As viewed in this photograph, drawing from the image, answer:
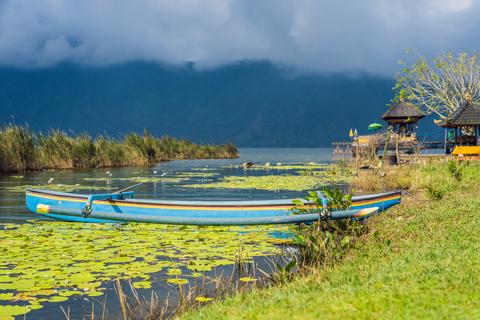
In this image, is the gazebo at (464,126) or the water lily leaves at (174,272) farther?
the gazebo at (464,126)

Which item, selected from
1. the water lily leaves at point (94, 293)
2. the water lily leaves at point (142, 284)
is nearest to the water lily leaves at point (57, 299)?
the water lily leaves at point (94, 293)

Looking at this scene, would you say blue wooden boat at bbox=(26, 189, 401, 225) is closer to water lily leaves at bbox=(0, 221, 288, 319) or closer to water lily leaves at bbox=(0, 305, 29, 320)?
water lily leaves at bbox=(0, 221, 288, 319)

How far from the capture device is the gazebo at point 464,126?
32.4m

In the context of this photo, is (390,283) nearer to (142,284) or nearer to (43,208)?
(142,284)

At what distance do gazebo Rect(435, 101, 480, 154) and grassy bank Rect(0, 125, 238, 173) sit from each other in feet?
77.7

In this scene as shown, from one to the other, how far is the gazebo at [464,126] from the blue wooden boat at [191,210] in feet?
74.2

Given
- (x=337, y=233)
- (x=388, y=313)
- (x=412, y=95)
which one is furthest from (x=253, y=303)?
(x=412, y=95)

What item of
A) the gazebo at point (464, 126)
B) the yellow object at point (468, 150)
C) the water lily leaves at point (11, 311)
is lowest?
the water lily leaves at point (11, 311)

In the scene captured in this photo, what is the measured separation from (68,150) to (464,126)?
25.9 m

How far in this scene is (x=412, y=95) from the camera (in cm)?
4334

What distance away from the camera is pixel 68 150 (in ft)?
115

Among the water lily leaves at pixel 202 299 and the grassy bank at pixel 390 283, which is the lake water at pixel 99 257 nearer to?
the water lily leaves at pixel 202 299

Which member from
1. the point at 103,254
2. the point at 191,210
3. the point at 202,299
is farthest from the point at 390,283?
the point at 191,210

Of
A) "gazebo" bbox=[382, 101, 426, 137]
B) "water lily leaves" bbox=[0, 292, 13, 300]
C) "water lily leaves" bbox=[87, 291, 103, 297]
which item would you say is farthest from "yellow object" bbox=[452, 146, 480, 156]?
"water lily leaves" bbox=[0, 292, 13, 300]
